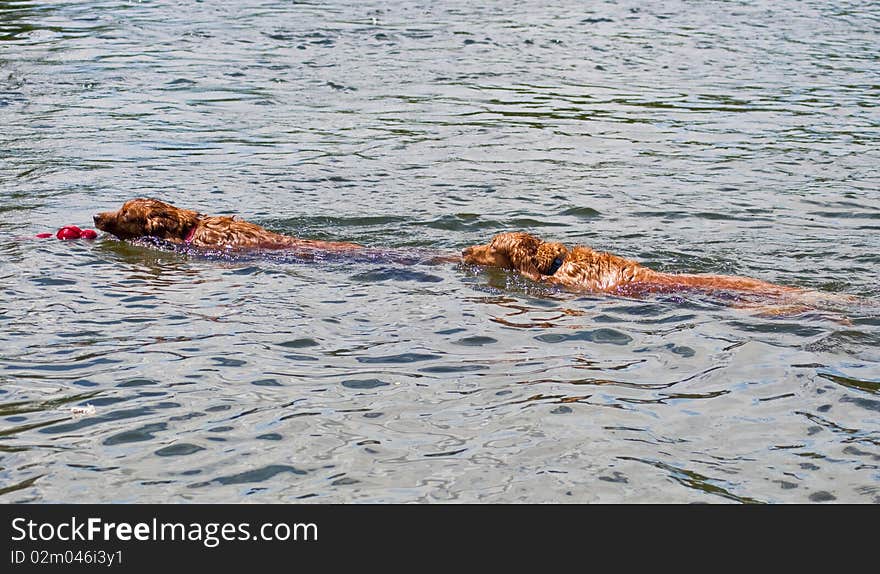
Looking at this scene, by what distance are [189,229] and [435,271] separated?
2.24m

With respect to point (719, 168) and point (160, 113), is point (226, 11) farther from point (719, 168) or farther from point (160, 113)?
point (719, 168)

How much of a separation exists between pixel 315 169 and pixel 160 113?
3.48 metres

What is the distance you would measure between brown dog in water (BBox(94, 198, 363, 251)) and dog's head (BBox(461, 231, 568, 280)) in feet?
3.98

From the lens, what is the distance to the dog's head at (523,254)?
9.38 metres

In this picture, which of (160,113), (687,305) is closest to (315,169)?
(160,113)

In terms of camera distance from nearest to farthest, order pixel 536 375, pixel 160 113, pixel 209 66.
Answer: pixel 536 375
pixel 160 113
pixel 209 66

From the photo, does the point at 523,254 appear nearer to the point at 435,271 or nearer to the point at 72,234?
the point at 435,271

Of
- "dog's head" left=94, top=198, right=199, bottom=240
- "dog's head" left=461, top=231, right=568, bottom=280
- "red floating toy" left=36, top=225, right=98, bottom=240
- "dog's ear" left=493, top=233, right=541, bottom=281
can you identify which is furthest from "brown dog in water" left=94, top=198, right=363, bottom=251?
"dog's ear" left=493, top=233, right=541, bottom=281

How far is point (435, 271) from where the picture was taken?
31.5ft

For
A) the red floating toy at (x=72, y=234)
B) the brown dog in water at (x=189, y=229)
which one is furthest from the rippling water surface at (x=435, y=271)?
the brown dog in water at (x=189, y=229)

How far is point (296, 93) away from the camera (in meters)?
16.7

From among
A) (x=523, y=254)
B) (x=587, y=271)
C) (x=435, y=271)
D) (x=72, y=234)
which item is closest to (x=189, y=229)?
Result: (x=72, y=234)

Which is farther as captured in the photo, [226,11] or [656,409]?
[226,11]
